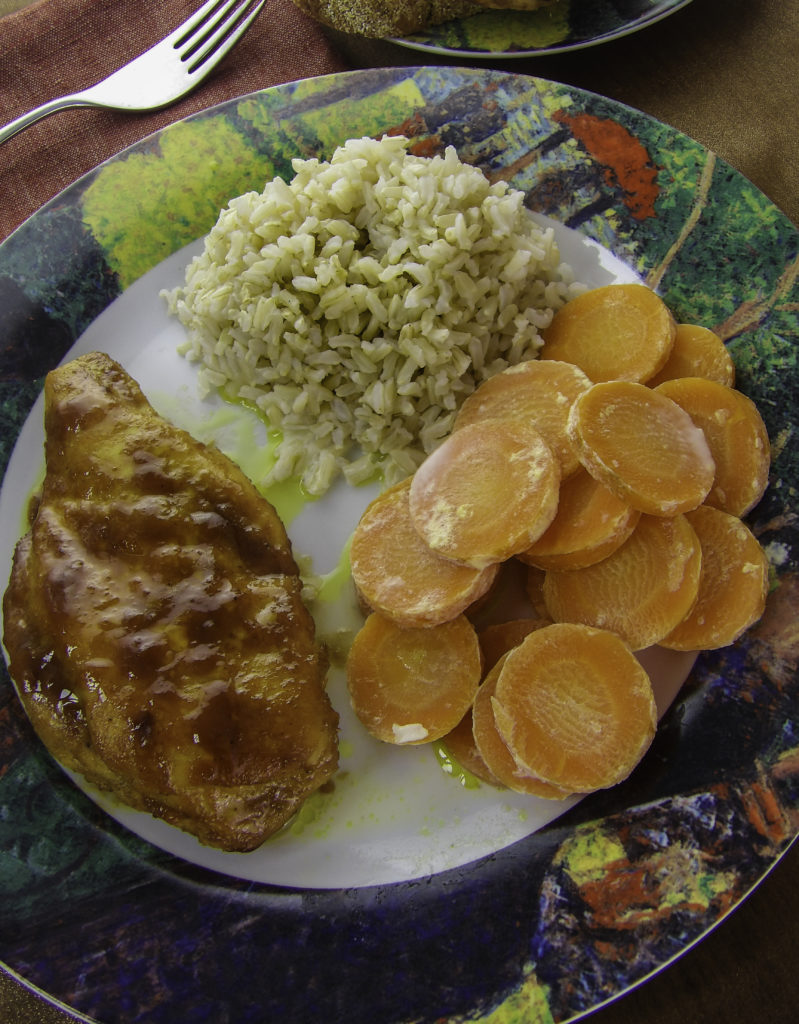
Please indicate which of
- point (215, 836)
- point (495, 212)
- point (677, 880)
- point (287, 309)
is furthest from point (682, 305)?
point (215, 836)

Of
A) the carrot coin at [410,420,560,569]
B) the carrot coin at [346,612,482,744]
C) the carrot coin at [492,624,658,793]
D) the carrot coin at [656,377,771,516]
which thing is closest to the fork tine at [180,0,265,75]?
the carrot coin at [410,420,560,569]

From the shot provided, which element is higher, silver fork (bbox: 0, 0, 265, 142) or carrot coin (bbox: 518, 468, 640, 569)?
silver fork (bbox: 0, 0, 265, 142)

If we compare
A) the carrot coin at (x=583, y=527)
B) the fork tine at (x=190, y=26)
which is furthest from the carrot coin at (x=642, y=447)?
the fork tine at (x=190, y=26)

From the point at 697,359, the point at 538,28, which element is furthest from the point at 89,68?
the point at 697,359

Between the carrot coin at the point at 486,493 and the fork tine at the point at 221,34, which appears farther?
the fork tine at the point at 221,34

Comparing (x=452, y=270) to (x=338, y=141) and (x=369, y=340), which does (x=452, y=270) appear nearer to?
(x=369, y=340)

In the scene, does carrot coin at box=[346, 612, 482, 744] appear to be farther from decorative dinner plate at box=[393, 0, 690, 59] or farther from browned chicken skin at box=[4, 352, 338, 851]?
decorative dinner plate at box=[393, 0, 690, 59]

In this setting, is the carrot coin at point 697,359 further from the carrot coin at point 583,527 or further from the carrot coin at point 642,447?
the carrot coin at point 583,527
